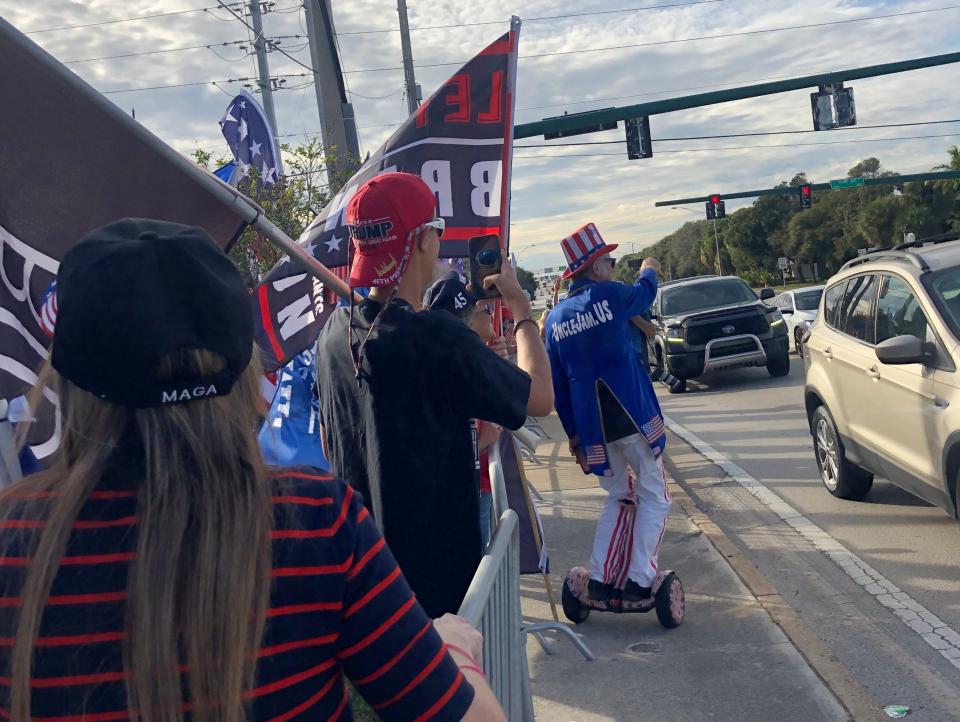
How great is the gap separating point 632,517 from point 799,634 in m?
0.99

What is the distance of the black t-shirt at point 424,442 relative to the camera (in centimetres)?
250

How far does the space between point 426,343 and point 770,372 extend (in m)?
14.5

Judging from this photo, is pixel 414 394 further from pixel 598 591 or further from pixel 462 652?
pixel 598 591

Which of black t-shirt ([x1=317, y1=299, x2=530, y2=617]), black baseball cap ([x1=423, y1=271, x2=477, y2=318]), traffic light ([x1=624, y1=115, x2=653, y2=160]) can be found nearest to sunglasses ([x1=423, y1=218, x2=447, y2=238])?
black t-shirt ([x1=317, y1=299, x2=530, y2=617])

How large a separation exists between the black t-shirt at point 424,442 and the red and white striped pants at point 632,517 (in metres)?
2.43

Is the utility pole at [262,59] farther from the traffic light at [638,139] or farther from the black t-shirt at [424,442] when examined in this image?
the black t-shirt at [424,442]

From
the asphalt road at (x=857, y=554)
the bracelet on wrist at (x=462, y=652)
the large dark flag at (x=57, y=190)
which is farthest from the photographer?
the asphalt road at (x=857, y=554)

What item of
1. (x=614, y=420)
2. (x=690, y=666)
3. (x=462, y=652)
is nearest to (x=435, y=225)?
(x=462, y=652)

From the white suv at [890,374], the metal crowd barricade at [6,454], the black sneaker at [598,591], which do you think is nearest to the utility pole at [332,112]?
the white suv at [890,374]

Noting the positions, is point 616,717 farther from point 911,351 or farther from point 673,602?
point 911,351

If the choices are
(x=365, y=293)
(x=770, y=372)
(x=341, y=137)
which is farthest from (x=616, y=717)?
(x=770, y=372)

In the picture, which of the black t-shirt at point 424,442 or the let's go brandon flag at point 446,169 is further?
the let's go brandon flag at point 446,169

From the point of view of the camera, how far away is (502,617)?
8.17ft

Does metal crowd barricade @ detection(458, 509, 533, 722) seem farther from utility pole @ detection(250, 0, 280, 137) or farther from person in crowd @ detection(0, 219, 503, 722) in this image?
utility pole @ detection(250, 0, 280, 137)
